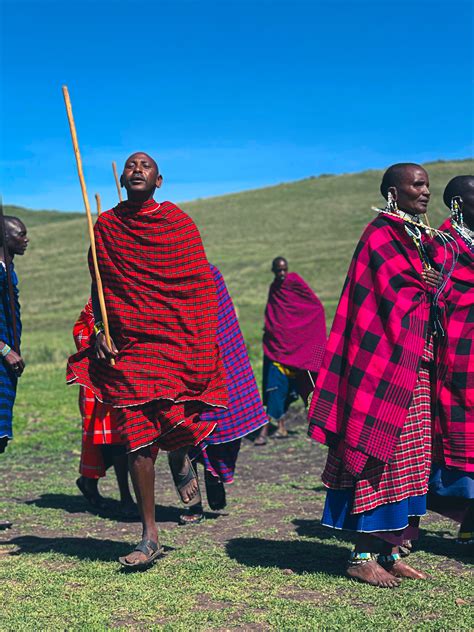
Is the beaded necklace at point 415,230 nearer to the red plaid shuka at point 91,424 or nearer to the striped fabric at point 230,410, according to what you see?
the striped fabric at point 230,410

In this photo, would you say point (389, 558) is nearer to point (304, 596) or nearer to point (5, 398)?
point (304, 596)

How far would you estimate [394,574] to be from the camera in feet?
18.4

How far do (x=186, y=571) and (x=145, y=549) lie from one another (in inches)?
11.2

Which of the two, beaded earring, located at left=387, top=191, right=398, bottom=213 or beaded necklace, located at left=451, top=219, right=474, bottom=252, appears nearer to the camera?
beaded earring, located at left=387, top=191, right=398, bottom=213

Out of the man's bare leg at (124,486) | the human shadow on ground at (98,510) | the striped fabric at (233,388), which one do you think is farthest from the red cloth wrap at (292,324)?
the man's bare leg at (124,486)

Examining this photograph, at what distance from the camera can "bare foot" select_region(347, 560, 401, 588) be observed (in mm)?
5371

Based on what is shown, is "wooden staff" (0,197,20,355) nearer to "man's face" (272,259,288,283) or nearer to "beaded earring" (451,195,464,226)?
"beaded earring" (451,195,464,226)

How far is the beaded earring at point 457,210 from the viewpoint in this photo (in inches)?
247

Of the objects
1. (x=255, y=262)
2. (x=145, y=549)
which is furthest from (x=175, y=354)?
(x=255, y=262)

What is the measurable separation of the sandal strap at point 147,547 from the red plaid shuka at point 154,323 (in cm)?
60

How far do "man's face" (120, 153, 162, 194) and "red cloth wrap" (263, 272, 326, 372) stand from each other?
23.7 feet

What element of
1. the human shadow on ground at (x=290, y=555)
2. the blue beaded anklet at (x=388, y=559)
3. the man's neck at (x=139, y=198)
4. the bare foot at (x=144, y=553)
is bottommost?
the human shadow on ground at (x=290, y=555)

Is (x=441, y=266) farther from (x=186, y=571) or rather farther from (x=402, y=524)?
(x=186, y=571)

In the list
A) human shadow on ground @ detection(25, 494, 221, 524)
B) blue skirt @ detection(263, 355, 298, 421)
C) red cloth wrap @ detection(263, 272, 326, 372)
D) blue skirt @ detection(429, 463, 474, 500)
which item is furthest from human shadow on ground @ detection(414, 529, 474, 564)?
red cloth wrap @ detection(263, 272, 326, 372)
